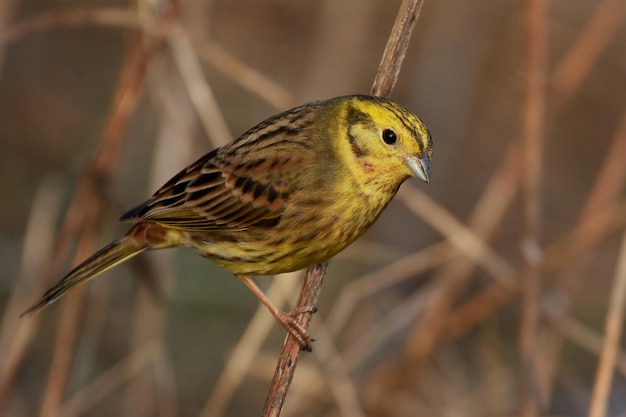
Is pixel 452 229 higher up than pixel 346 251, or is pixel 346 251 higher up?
pixel 346 251

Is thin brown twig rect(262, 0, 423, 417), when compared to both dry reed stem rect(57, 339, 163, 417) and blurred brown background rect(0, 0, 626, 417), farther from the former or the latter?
dry reed stem rect(57, 339, 163, 417)

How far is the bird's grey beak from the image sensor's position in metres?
3.42

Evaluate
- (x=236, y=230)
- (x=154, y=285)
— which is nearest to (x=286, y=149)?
(x=236, y=230)

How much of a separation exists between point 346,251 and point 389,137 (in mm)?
2031

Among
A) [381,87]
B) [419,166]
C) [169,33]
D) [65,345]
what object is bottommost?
[419,166]

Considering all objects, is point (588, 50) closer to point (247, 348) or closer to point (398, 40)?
point (398, 40)

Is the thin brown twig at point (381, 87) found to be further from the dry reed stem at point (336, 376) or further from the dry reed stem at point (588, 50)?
the dry reed stem at point (588, 50)

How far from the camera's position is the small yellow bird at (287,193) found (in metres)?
3.56

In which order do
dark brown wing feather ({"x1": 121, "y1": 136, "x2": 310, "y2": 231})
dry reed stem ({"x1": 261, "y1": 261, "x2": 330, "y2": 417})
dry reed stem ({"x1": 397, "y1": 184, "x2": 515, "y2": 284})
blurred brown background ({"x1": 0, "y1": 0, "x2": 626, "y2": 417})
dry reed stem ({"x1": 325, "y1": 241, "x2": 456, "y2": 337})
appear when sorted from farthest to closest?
dry reed stem ({"x1": 325, "y1": 241, "x2": 456, "y2": 337}) → blurred brown background ({"x1": 0, "y1": 0, "x2": 626, "y2": 417}) → dry reed stem ({"x1": 397, "y1": 184, "x2": 515, "y2": 284}) → dark brown wing feather ({"x1": 121, "y1": 136, "x2": 310, "y2": 231}) → dry reed stem ({"x1": 261, "y1": 261, "x2": 330, "y2": 417})

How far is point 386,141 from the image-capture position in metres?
3.54

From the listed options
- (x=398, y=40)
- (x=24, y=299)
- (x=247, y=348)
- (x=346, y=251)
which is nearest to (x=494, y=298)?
(x=346, y=251)

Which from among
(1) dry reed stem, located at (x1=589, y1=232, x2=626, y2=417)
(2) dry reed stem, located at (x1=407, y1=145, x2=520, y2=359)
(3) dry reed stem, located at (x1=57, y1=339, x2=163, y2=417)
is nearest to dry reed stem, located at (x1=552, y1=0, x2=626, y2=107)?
(2) dry reed stem, located at (x1=407, y1=145, x2=520, y2=359)

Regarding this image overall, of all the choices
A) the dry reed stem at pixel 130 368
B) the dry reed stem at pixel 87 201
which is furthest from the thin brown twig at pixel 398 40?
the dry reed stem at pixel 130 368

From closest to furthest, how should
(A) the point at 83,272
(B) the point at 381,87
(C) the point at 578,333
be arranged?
1. (B) the point at 381,87
2. (A) the point at 83,272
3. (C) the point at 578,333
